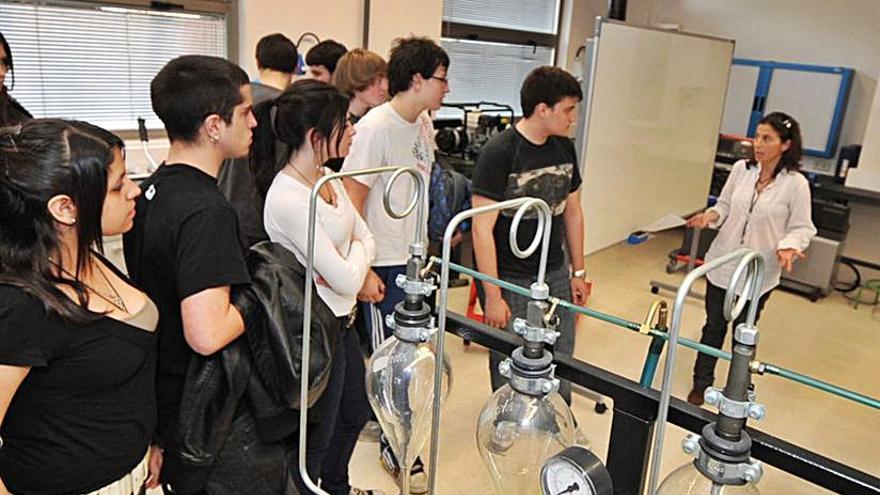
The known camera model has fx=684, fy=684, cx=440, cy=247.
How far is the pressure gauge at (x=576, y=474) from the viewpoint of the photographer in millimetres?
709

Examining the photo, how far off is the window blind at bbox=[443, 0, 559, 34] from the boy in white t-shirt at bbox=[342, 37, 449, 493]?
3.06 meters

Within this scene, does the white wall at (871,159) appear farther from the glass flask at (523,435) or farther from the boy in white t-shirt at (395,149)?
the glass flask at (523,435)

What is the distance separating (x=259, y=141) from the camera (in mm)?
1726

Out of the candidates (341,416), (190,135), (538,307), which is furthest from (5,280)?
(341,416)

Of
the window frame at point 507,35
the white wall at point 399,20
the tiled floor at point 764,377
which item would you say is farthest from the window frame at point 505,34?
the tiled floor at point 764,377

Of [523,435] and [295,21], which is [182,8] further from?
[523,435]

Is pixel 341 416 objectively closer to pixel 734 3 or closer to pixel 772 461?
pixel 772 461

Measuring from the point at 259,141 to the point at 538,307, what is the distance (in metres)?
1.08

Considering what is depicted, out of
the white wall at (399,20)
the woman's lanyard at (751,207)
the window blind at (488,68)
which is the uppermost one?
the white wall at (399,20)

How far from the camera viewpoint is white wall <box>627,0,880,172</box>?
16.6ft

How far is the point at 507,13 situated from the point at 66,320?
5.18m

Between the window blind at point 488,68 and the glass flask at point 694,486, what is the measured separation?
4769 millimetres

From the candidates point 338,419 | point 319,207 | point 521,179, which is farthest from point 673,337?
point 521,179

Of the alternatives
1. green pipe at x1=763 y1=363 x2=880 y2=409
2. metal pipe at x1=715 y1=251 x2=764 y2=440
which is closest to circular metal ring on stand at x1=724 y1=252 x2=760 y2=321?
metal pipe at x1=715 y1=251 x2=764 y2=440
